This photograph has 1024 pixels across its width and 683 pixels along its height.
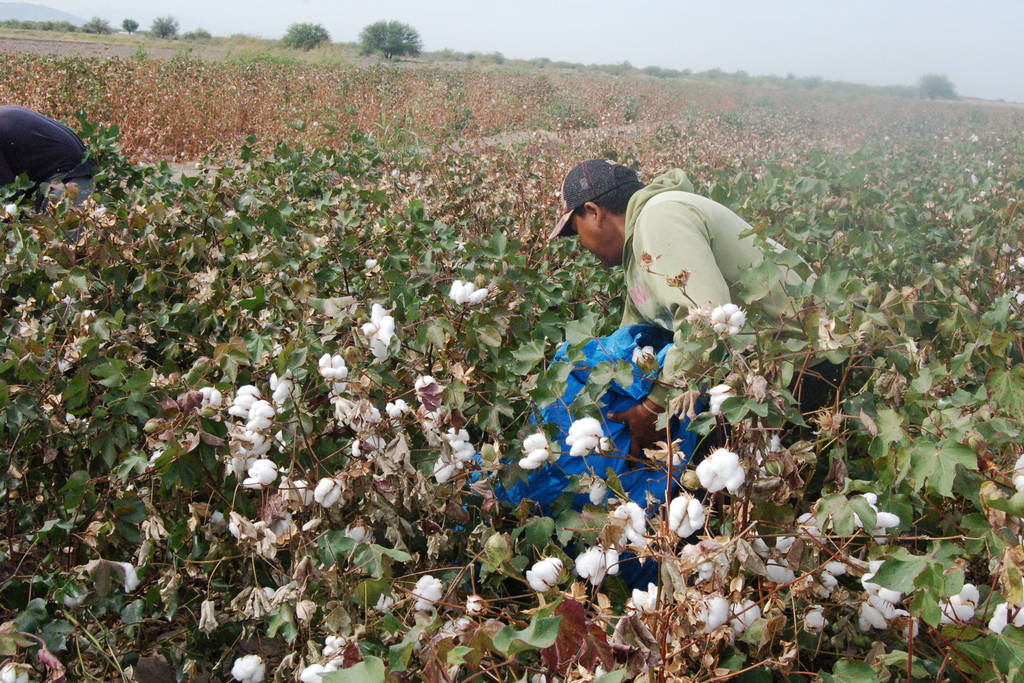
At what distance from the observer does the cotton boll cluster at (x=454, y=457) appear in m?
1.49

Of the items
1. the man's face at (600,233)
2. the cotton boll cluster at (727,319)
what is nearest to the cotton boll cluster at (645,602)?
the cotton boll cluster at (727,319)

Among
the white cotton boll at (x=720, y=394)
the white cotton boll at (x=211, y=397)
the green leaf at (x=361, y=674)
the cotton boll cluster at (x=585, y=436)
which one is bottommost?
the green leaf at (x=361, y=674)

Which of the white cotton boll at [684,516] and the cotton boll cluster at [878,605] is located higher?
the white cotton boll at [684,516]

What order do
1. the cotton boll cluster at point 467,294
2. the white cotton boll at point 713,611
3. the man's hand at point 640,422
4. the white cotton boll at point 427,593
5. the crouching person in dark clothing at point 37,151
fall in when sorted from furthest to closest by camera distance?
the crouching person in dark clothing at point 37,151 < the man's hand at point 640,422 < the cotton boll cluster at point 467,294 < the white cotton boll at point 427,593 < the white cotton boll at point 713,611

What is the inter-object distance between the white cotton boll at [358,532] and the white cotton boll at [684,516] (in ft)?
1.88

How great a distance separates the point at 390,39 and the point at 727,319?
1467 inches

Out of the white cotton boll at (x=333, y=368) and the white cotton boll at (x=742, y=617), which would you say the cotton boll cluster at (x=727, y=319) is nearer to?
the white cotton boll at (x=742, y=617)

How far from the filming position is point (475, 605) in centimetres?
119

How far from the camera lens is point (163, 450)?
58.0 inches

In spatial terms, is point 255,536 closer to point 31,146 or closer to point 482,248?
point 482,248

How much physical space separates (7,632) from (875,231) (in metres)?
3.40

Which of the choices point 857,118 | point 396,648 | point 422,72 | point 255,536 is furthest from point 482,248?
point 422,72

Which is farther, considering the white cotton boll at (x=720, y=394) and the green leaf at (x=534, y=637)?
the white cotton boll at (x=720, y=394)

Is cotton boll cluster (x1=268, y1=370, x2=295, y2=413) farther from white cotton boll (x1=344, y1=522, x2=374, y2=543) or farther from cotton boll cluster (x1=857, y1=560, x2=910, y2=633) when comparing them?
cotton boll cluster (x1=857, y1=560, x2=910, y2=633)
